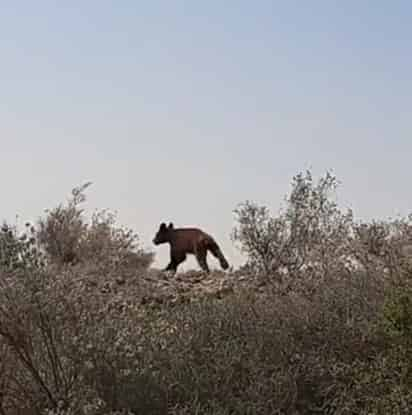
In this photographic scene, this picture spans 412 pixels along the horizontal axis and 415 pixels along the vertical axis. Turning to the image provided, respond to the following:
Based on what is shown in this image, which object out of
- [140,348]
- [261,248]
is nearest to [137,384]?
[140,348]

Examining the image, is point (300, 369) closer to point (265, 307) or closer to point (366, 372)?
point (366, 372)

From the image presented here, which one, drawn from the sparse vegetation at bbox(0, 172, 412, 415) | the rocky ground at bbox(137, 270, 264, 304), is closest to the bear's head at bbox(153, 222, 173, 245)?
the rocky ground at bbox(137, 270, 264, 304)

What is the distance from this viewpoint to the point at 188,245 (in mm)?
21062

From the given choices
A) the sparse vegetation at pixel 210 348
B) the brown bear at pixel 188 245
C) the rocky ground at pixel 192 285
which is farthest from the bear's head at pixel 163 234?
the sparse vegetation at pixel 210 348

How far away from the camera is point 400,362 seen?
23.5ft

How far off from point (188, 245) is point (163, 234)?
1.14 meters

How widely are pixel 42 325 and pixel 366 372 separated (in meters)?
2.64

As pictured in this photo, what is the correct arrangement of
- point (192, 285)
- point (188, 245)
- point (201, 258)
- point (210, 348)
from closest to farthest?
point (210, 348), point (192, 285), point (201, 258), point (188, 245)

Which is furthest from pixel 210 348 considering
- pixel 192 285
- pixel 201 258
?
pixel 201 258

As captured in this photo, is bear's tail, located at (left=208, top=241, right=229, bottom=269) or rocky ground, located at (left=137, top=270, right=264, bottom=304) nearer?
rocky ground, located at (left=137, top=270, right=264, bottom=304)

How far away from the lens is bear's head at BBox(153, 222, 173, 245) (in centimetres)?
2189

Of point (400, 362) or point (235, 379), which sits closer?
point (400, 362)

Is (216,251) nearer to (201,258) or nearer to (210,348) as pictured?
(201,258)

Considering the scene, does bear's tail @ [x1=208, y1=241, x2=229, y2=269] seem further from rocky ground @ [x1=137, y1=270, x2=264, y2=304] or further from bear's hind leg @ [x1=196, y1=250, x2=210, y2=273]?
rocky ground @ [x1=137, y1=270, x2=264, y2=304]
